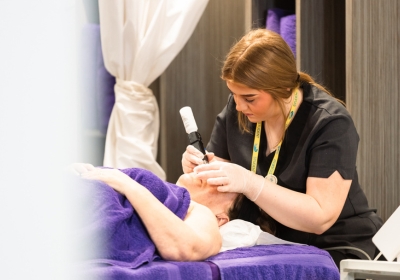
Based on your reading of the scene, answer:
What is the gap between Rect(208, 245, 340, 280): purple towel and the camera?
1256mm

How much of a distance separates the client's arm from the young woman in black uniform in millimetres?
303

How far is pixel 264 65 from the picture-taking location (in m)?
1.64

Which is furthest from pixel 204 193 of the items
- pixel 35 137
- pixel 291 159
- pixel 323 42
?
pixel 35 137

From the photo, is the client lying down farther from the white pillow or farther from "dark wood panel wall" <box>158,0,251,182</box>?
"dark wood panel wall" <box>158,0,251,182</box>

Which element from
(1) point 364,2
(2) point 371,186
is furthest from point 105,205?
(1) point 364,2

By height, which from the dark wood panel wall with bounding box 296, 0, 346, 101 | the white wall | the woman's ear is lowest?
the woman's ear

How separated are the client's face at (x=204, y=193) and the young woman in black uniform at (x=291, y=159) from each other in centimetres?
4

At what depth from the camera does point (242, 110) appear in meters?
1.72

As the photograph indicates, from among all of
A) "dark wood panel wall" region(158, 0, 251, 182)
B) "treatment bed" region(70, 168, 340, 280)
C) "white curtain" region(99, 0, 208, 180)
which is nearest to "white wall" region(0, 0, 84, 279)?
"treatment bed" region(70, 168, 340, 280)

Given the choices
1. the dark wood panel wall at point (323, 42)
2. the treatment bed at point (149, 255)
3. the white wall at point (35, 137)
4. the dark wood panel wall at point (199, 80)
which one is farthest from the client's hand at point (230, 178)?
the dark wood panel wall at point (199, 80)

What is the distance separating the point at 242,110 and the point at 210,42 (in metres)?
1.16

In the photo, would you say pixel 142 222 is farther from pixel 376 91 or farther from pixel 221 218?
pixel 376 91

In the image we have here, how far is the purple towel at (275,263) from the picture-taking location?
4.12 ft

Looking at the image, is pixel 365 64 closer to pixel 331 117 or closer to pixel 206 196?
pixel 331 117
